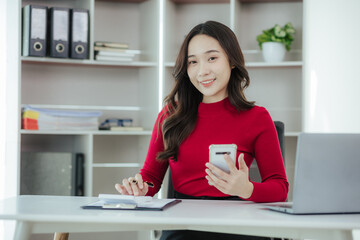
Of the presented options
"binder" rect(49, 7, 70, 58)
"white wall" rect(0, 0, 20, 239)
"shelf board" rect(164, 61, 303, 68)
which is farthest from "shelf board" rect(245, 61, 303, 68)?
"white wall" rect(0, 0, 20, 239)

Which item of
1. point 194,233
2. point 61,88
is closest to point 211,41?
point 194,233

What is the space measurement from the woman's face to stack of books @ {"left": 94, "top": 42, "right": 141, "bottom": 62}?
4.36ft

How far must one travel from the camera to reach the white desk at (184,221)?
1174 mm

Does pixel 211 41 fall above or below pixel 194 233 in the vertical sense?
above

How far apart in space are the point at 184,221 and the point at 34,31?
213 cm

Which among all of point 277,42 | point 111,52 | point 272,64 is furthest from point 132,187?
point 277,42

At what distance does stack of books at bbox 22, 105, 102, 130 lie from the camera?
298 centimetres

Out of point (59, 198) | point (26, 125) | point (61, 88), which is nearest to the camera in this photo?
point (59, 198)

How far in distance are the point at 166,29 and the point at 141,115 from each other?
65 centimetres

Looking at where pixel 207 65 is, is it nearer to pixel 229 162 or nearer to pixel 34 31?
pixel 229 162

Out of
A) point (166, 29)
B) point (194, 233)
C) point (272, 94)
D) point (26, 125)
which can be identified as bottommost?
point (194, 233)

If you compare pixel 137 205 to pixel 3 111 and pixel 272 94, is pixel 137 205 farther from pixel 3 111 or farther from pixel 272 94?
pixel 272 94

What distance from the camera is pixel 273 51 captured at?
320 cm

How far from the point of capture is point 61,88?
3.38 m
